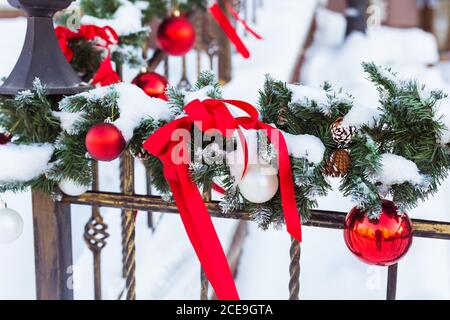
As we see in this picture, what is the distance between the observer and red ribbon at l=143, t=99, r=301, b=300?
925mm

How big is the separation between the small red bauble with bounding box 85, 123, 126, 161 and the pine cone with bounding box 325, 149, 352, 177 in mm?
403

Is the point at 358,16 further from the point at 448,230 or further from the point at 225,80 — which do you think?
the point at 448,230

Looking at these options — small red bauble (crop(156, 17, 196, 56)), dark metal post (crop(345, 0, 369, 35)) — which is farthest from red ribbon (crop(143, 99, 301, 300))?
dark metal post (crop(345, 0, 369, 35))

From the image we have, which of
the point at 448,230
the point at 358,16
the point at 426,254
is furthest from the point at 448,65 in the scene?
the point at 448,230

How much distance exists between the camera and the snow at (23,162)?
→ 108cm

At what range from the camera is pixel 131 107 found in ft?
→ 3.43

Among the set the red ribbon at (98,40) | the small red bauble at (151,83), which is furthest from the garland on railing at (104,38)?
the small red bauble at (151,83)

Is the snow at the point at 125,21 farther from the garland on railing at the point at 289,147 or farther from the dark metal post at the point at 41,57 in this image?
the garland on railing at the point at 289,147

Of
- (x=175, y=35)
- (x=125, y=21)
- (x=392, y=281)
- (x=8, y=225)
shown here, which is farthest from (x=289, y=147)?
(x=175, y=35)

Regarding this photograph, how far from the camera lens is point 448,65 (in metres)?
7.90

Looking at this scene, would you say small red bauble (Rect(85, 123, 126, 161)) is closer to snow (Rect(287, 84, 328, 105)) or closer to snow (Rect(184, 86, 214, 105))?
snow (Rect(184, 86, 214, 105))

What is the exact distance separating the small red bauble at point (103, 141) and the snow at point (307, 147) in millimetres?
328
